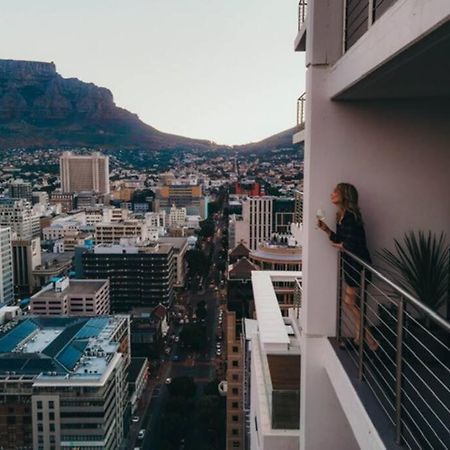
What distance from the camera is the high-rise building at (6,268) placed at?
3112 cm

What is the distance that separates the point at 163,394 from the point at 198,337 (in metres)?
3.88

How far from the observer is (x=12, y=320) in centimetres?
2066

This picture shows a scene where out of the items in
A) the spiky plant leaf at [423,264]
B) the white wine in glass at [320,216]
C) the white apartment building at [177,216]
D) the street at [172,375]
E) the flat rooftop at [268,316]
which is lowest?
the street at [172,375]

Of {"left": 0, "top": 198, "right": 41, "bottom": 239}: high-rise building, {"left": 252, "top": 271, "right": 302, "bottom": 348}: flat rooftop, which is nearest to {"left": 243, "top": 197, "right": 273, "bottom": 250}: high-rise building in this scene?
{"left": 0, "top": 198, "right": 41, "bottom": 239}: high-rise building

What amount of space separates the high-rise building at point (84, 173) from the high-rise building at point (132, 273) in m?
47.7

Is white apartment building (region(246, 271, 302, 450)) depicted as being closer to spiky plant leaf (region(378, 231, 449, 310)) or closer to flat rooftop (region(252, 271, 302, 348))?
flat rooftop (region(252, 271, 302, 348))

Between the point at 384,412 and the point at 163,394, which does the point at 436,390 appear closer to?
the point at 384,412

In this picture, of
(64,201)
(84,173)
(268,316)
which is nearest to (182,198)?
(64,201)

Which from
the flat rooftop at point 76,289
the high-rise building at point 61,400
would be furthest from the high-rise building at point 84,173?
the high-rise building at point 61,400

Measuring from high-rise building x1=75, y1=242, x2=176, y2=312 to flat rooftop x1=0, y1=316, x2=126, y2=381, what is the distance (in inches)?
314

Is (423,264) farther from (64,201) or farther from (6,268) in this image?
(64,201)

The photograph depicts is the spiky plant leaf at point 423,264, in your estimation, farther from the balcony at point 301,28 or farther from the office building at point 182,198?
the office building at point 182,198

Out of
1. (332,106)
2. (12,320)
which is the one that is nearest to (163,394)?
(12,320)

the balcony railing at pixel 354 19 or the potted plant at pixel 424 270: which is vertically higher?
the balcony railing at pixel 354 19
